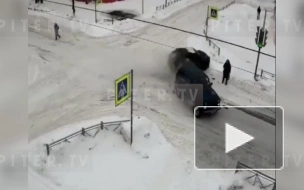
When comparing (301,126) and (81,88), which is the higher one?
(81,88)

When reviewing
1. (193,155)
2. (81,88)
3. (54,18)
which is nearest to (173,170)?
(193,155)

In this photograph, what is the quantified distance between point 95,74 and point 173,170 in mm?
444

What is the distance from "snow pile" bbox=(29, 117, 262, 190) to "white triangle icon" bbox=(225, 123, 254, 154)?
10cm

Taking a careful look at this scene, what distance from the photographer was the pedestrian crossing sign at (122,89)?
4.84 ft

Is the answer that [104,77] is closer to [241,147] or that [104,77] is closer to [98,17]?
[98,17]

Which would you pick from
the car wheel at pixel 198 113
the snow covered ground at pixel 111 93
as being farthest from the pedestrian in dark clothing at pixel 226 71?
the car wheel at pixel 198 113

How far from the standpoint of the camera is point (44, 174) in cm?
147

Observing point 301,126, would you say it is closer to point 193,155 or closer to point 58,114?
point 193,155

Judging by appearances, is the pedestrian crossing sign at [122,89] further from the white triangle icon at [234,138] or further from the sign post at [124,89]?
the white triangle icon at [234,138]

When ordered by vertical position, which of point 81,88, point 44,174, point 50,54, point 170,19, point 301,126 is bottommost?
point 44,174

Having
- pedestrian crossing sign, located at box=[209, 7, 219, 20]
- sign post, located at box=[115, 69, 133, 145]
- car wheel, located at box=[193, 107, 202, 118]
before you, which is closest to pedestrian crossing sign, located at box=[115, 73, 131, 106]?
sign post, located at box=[115, 69, 133, 145]

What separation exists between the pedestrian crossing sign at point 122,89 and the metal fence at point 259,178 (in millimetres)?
472

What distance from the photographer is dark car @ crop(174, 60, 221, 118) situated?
57.9 inches

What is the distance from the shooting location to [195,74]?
147 cm
